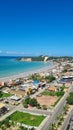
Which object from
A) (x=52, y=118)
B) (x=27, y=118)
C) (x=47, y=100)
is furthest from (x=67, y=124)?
(x=47, y=100)

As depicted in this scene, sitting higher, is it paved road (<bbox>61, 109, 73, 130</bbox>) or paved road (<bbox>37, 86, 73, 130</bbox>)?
paved road (<bbox>61, 109, 73, 130</bbox>)

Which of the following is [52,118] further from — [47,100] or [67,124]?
[47,100]

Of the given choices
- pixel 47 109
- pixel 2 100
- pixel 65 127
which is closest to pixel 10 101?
pixel 2 100

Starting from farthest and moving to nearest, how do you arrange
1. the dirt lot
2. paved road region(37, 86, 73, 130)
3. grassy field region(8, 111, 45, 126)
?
the dirt lot → grassy field region(8, 111, 45, 126) → paved road region(37, 86, 73, 130)

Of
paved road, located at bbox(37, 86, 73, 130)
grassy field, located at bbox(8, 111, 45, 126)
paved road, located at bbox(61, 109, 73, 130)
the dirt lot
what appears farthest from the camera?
the dirt lot

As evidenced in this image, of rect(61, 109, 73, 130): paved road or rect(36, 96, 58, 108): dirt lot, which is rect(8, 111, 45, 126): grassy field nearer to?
rect(61, 109, 73, 130): paved road

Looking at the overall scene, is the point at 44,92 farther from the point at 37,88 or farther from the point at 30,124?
the point at 30,124

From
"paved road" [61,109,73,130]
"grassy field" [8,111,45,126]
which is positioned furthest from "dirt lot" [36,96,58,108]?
"paved road" [61,109,73,130]

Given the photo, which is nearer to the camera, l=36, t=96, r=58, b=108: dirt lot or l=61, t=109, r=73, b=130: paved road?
l=61, t=109, r=73, b=130: paved road
